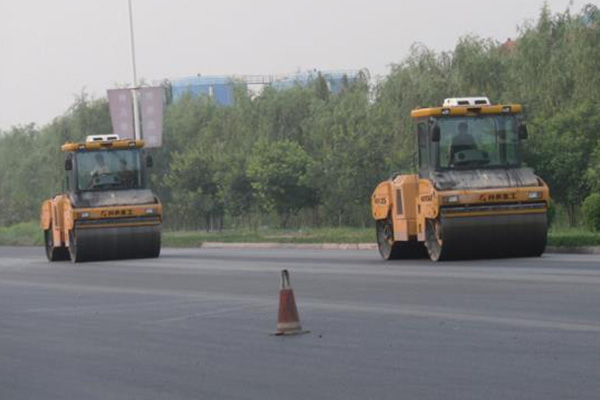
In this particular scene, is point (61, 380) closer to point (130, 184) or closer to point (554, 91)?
point (130, 184)

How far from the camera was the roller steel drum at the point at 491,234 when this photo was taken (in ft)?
88.1

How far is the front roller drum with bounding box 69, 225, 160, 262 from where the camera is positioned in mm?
38469

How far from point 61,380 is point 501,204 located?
15.7 meters

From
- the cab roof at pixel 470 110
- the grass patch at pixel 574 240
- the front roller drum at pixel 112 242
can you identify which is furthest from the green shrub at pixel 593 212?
the front roller drum at pixel 112 242

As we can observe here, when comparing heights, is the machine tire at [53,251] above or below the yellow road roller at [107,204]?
below

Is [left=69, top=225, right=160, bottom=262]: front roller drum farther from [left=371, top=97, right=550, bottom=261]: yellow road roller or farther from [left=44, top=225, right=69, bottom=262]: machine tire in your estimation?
[left=371, top=97, right=550, bottom=261]: yellow road roller

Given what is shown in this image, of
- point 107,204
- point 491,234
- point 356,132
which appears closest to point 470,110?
point 491,234

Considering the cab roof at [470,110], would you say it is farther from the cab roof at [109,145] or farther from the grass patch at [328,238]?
the cab roof at [109,145]

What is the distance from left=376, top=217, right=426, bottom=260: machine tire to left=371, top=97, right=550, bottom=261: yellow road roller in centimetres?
16

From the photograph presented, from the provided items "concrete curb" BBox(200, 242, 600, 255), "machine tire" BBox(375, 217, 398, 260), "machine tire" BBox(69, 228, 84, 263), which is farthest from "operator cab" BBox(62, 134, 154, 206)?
"machine tire" BBox(375, 217, 398, 260)

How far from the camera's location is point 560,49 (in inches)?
2071

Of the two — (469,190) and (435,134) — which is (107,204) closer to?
(435,134)

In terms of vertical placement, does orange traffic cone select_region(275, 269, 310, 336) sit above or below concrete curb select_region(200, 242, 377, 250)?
above

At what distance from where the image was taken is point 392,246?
30500 mm
